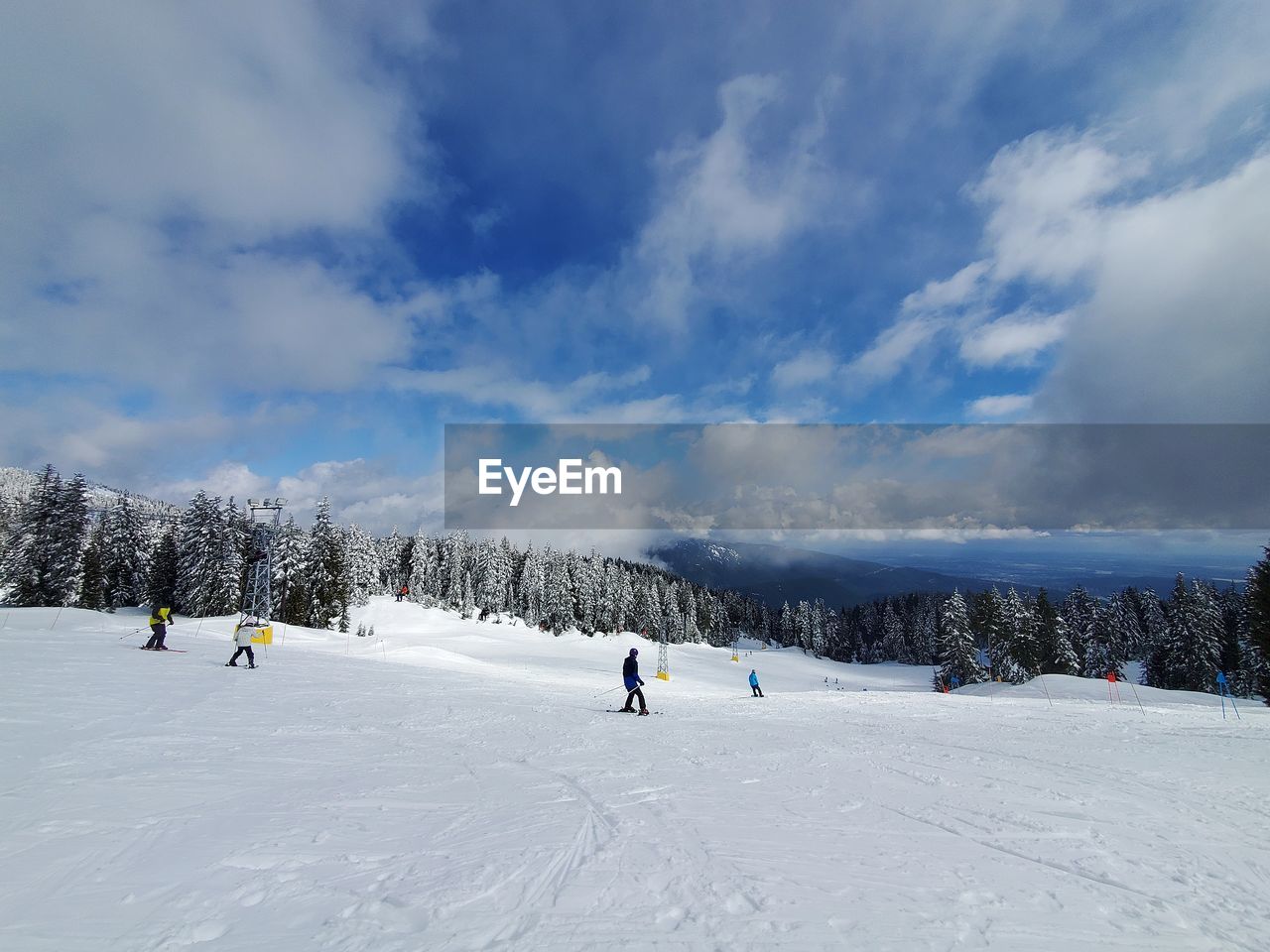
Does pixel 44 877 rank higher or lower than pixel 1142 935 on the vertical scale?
higher

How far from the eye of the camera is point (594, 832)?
6.10 metres

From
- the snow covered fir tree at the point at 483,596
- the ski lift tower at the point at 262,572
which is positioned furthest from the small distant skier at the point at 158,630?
the snow covered fir tree at the point at 483,596

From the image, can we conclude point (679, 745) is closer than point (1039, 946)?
No

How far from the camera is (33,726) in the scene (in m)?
9.27

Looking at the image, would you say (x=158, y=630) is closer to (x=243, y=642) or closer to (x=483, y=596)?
(x=243, y=642)

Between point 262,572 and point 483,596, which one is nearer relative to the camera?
point 262,572

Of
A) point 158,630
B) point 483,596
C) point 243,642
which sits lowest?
point 483,596

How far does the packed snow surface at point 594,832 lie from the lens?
4.11 m

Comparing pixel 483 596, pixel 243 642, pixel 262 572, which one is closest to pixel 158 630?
pixel 243 642

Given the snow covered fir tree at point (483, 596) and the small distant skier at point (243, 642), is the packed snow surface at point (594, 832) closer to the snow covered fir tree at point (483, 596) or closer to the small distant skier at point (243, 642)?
the small distant skier at point (243, 642)

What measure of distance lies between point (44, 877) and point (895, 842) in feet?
25.1

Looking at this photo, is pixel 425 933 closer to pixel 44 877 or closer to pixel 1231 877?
pixel 44 877

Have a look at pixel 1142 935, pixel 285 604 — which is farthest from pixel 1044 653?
pixel 285 604

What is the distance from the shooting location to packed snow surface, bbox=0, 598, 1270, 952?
411cm
